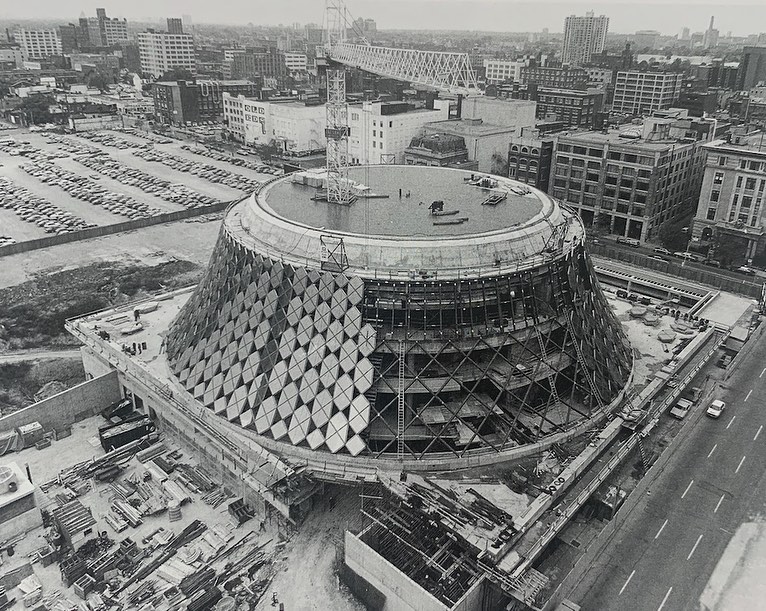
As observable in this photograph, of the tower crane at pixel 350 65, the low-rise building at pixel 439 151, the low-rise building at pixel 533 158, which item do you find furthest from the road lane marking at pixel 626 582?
the low-rise building at pixel 439 151

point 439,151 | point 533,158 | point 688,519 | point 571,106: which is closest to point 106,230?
point 439,151

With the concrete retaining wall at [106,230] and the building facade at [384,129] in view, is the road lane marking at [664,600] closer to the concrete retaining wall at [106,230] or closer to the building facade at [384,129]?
the concrete retaining wall at [106,230]

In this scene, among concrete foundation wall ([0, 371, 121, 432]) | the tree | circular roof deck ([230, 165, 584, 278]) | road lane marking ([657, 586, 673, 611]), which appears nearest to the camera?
road lane marking ([657, 586, 673, 611])

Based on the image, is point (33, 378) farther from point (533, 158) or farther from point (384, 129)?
point (384, 129)

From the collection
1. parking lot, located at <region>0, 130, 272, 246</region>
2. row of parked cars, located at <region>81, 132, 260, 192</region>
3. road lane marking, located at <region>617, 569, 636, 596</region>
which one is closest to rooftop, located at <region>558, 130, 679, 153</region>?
row of parked cars, located at <region>81, 132, 260, 192</region>

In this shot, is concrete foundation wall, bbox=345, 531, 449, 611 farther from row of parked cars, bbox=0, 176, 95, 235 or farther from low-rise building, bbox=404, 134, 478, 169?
row of parked cars, bbox=0, 176, 95, 235

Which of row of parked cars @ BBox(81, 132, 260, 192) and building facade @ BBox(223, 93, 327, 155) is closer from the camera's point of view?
row of parked cars @ BBox(81, 132, 260, 192)
